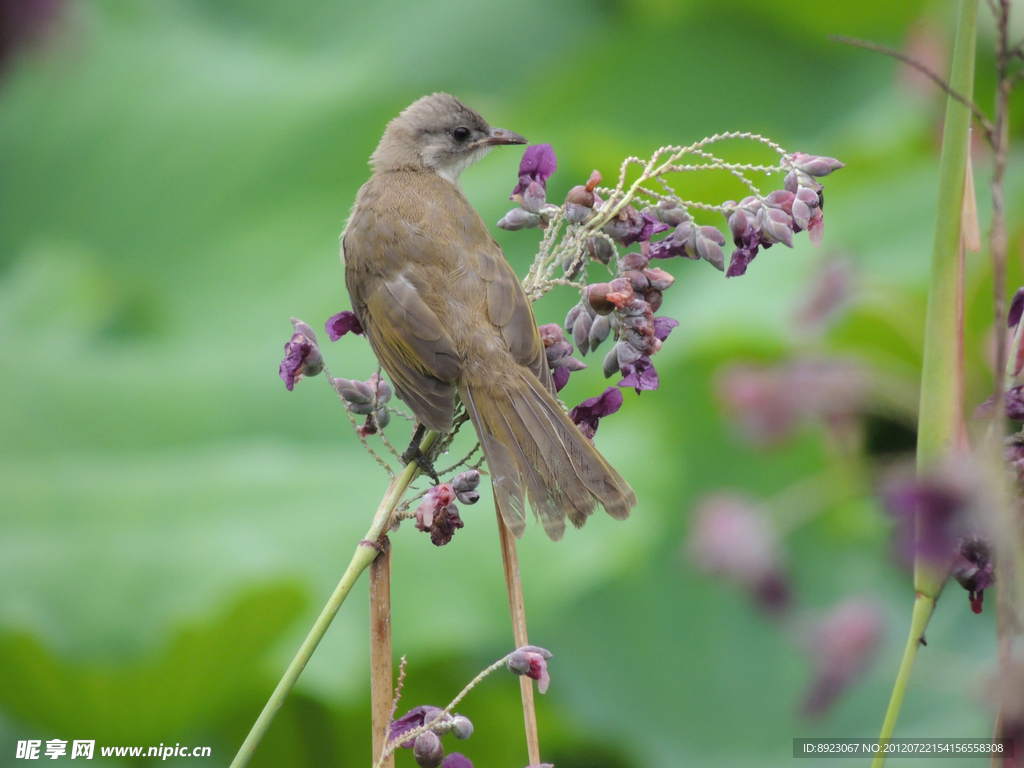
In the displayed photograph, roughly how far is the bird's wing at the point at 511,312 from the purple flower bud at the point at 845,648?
634mm

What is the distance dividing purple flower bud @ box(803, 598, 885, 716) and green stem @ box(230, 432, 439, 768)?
544mm

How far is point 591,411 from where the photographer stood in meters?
1.34

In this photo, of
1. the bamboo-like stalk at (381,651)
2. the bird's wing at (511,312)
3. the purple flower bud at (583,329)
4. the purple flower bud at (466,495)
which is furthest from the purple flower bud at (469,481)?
the bird's wing at (511,312)

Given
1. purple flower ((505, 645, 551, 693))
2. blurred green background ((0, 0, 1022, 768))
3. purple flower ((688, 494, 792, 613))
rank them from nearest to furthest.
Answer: purple flower ((505, 645, 551, 693)), purple flower ((688, 494, 792, 613)), blurred green background ((0, 0, 1022, 768))

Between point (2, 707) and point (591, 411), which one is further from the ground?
point (2, 707)

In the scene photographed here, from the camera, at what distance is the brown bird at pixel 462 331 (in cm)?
161

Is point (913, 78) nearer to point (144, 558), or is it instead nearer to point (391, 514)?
point (144, 558)

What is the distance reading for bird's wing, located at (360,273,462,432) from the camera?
1847mm

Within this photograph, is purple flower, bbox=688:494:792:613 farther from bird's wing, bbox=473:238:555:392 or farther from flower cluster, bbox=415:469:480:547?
flower cluster, bbox=415:469:480:547

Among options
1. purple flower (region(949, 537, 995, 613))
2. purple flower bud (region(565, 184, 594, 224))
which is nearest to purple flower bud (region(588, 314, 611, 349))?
purple flower bud (region(565, 184, 594, 224))

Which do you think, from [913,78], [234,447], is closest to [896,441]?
[913,78]

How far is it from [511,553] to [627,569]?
2924 mm

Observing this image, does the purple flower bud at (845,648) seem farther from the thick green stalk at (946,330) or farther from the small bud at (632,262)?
the small bud at (632,262)

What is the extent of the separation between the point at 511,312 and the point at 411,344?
195 mm
